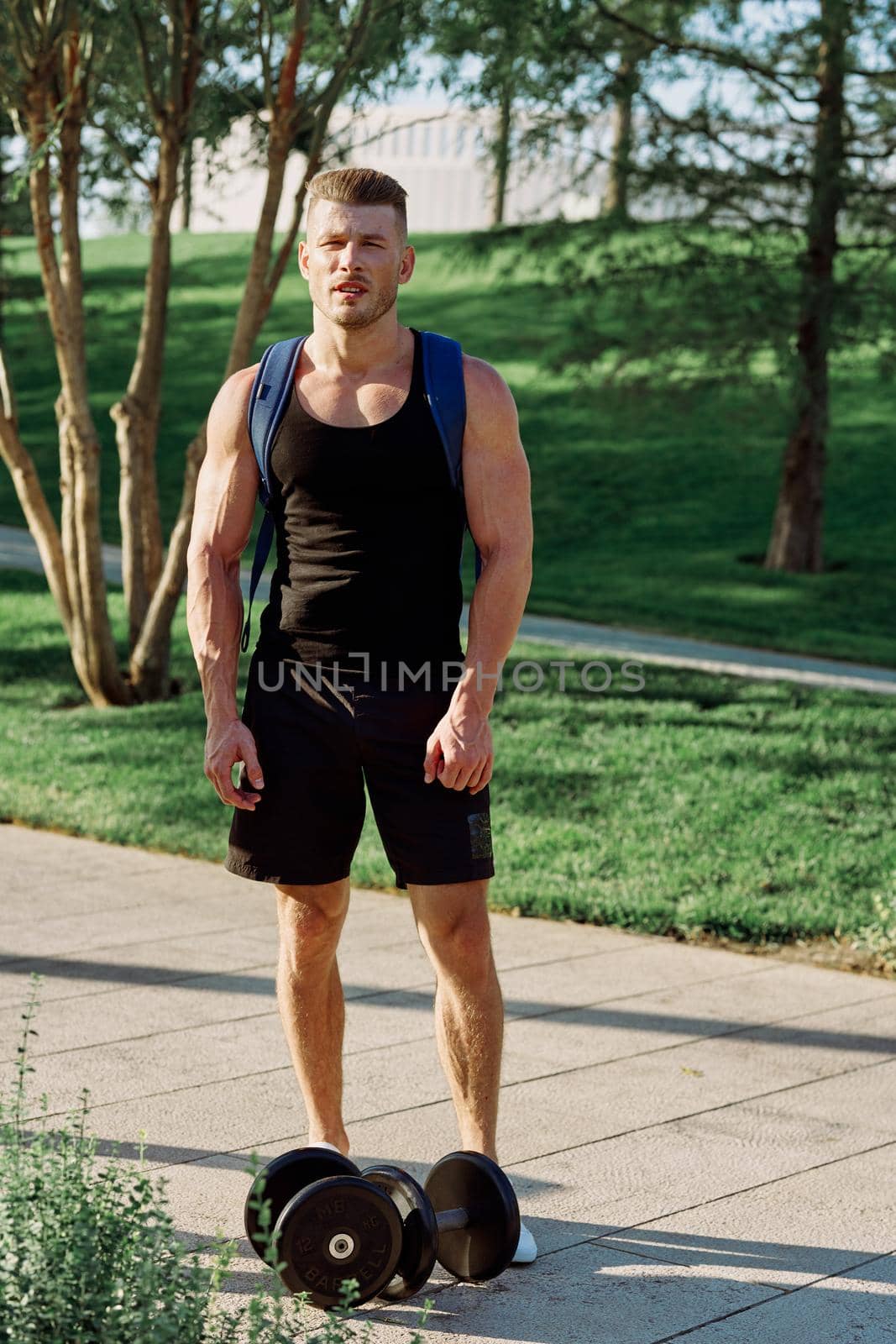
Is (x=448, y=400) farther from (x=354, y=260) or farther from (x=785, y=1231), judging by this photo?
(x=785, y=1231)

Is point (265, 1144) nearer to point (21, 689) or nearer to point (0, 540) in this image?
point (21, 689)

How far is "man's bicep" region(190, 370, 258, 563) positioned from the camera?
3420mm

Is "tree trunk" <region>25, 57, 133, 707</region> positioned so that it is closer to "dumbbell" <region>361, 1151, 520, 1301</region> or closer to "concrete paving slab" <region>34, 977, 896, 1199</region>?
"concrete paving slab" <region>34, 977, 896, 1199</region>


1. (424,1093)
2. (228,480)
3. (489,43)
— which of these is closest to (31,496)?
(489,43)

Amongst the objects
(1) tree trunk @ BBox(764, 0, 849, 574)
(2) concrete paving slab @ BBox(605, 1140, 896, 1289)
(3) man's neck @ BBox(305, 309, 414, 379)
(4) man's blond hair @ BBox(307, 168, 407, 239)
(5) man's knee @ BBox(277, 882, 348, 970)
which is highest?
(1) tree trunk @ BBox(764, 0, 849, 574)

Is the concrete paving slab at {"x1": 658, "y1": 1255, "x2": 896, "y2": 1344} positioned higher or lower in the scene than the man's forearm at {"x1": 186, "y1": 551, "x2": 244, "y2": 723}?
lower

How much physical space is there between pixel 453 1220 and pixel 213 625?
130cm

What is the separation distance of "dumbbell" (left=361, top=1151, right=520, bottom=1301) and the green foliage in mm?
456

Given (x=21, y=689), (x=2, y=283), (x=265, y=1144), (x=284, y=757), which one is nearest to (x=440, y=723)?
(x=284, y=757)

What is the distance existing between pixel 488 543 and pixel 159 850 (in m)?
4.29

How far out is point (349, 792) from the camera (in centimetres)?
339

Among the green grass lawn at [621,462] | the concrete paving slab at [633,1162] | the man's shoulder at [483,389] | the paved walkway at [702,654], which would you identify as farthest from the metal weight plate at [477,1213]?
the green grass lawn at [621,462]

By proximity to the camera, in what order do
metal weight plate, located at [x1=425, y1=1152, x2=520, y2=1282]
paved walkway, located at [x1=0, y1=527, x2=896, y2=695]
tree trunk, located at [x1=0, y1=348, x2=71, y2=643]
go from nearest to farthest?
metal weight plate, located at [x1=425, y1=1152, x2=520, y2=1282]
tree trunk, located at [x1=0, y1=348, x2=71, y2=643]
paved walkway, located at [x1=0, y1=527, x2=896, y2=695]

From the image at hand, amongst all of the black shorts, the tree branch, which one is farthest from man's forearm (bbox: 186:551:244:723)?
the tree branch
